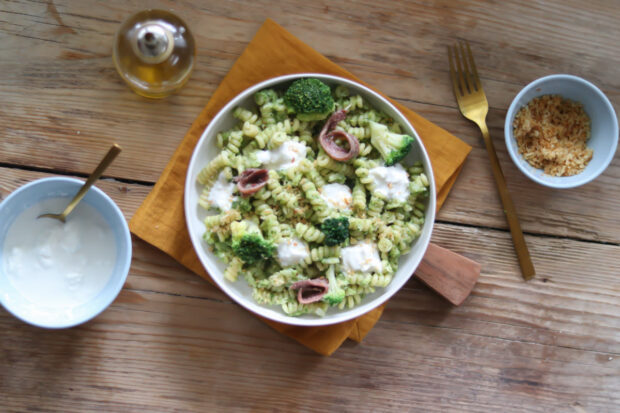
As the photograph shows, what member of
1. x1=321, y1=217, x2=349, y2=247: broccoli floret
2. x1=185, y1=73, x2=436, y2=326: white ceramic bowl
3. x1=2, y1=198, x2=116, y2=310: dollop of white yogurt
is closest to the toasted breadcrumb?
x1=185, y1=73, x2=436, y2=326: white ceramic bowl

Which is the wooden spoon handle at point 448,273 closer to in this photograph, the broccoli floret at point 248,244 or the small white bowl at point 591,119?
the small white bowl at point 591,119

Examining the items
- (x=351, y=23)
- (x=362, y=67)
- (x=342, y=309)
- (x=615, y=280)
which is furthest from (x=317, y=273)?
(x=615, y=280)

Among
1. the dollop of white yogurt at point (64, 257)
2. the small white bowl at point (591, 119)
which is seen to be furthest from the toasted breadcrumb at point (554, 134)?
the dollop of white yogurt at point (64, 257)

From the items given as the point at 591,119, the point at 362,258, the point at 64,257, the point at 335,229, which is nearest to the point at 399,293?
the point at 362,258

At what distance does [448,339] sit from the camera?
7.84 ft

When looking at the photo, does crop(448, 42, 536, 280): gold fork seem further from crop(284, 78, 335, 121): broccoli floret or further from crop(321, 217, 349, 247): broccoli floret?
crop(321, 217, 349, 247): broccoli floret

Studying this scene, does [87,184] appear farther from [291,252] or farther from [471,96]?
[471,96]

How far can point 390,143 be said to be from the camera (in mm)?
2000

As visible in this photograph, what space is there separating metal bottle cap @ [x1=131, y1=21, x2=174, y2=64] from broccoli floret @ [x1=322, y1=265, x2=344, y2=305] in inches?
40.7

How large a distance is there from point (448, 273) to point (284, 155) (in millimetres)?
882

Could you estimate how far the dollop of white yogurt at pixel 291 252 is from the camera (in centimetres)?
197

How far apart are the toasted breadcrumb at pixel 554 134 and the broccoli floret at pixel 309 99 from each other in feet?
2.76

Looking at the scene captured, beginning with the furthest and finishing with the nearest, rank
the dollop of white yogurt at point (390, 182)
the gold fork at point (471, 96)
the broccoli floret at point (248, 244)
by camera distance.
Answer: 1. the gold fork at point (471, 96)
2. the dollop of white yogurt at point (390, 182)
3. the broccoli floret at point (248, 244)

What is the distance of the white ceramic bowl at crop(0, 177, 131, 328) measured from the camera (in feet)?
6.52
